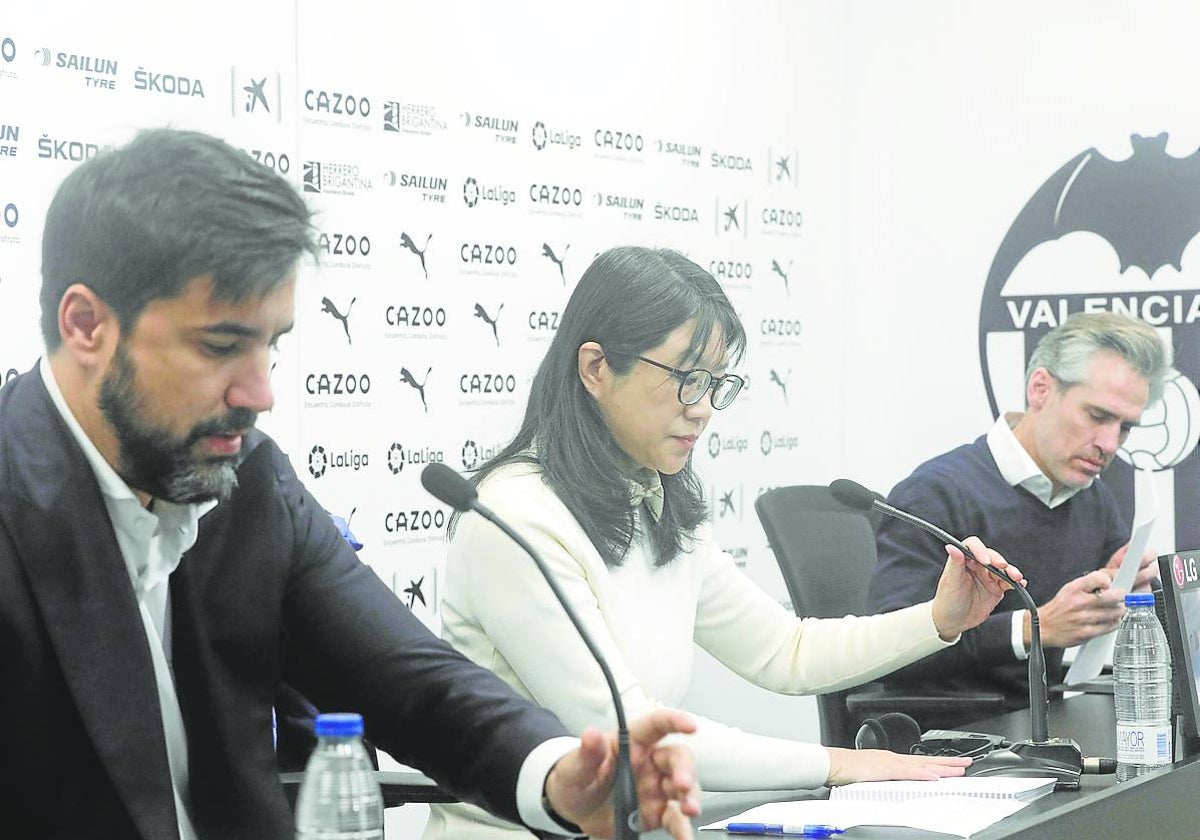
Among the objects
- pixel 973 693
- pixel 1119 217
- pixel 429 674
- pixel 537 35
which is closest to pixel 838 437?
pixel 1119 217

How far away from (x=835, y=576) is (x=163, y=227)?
2.20 m

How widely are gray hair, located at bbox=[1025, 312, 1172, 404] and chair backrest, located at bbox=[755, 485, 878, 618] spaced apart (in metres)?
0.54

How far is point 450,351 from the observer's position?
3.74 metres

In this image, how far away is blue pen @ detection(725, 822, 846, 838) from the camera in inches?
69.2

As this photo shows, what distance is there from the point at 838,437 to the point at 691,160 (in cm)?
122

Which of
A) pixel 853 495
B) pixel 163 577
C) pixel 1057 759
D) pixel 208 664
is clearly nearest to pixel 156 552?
pixel 163 577

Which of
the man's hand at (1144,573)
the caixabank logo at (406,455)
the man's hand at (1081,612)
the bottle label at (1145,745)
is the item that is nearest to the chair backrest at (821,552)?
the man's hand at (1081,612)

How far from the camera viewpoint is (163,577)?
1562 mm

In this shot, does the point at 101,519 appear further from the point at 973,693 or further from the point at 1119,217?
the point at 1119,217

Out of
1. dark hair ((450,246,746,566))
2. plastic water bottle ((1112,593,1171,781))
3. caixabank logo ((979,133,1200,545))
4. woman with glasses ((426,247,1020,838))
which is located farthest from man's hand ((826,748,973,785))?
caixabank logo ((979,133,1200,545))

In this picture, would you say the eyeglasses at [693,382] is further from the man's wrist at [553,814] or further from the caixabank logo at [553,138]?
the caixabank logo at [553,138]

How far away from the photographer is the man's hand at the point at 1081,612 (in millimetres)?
2902

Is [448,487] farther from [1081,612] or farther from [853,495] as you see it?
[1081,612]

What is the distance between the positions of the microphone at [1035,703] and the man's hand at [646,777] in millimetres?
767
